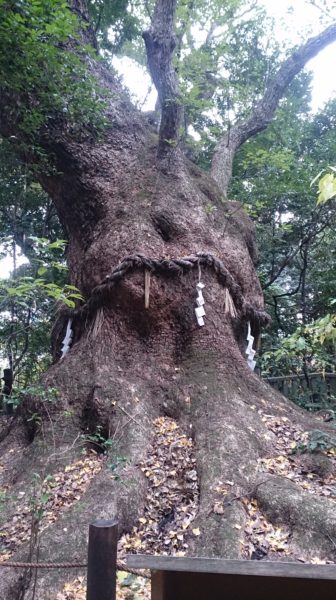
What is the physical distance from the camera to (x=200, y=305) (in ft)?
16.1

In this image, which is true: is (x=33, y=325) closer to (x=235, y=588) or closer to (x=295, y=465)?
(x=295, y=465)

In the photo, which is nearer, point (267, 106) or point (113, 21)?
point (267, 106)

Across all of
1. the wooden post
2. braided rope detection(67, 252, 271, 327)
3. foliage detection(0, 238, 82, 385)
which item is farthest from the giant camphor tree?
foliage detection(0, 238, 82, 385)

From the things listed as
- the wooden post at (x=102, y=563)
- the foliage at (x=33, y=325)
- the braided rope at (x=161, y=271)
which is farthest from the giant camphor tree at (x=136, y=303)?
the foliage at (x=33, y=325)

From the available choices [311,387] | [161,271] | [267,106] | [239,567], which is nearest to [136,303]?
[161,271]

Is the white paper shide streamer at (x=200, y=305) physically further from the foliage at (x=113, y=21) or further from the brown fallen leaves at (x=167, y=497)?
the foliage at (x=113, y=21)

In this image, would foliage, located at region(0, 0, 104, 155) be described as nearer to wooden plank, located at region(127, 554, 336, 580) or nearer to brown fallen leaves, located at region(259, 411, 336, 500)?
brown fallen leaves, located at region(259, 411, 336, 500)

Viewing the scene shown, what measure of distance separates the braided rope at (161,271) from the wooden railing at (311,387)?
8.09 feet

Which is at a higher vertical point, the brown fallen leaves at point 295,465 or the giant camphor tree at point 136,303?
the giant camphor tree at point 136,303

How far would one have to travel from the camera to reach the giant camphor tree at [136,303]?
3.41m

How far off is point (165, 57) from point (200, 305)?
10.3ft

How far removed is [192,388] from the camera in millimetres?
4551

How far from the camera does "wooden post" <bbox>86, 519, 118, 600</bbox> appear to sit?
73.1 inches

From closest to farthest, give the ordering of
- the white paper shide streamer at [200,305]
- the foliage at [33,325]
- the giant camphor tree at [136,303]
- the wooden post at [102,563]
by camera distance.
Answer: the wooden post at [102,563] < the giant camphor tree at [136,303] < the white paper shide streamer at [200,305] < the foliage at [33,325]
